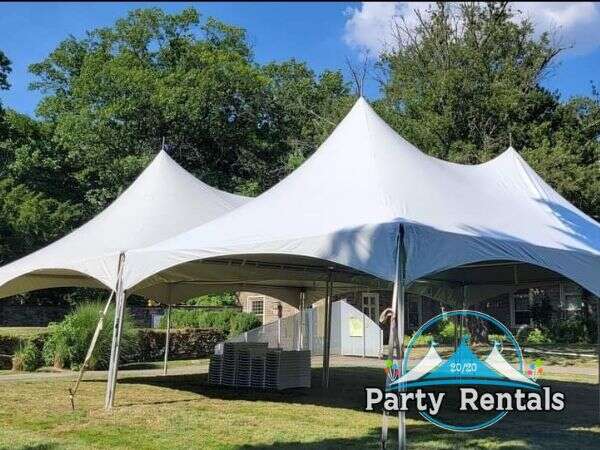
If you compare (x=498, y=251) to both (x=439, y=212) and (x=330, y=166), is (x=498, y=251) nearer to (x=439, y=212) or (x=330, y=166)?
(x=439, y=212)

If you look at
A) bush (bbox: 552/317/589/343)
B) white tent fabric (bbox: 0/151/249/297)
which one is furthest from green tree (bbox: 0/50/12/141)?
bush (bbox: 552/317/589/343)

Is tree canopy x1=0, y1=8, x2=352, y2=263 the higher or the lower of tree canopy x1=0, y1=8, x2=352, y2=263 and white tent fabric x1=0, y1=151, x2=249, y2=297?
the higher

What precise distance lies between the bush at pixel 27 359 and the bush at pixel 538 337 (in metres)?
20.1

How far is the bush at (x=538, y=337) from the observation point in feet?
96.5

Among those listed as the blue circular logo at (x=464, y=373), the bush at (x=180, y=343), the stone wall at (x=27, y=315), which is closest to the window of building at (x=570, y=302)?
the bush at (x=180, y=343)

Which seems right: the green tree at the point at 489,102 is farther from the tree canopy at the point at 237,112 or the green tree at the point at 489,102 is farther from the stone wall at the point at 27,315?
the stone wall at the point at 27,315

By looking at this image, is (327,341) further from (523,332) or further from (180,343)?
(523,332)

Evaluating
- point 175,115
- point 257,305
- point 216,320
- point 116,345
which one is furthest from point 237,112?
point 116,345

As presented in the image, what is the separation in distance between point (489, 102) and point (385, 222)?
54.1 ft

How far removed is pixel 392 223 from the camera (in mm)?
7535

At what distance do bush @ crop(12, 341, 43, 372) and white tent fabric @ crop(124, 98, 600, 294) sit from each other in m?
8.44

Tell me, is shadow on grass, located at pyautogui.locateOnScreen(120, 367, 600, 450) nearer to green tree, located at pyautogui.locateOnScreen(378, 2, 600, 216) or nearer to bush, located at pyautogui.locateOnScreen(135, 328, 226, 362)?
bush, located at pyautogui.locateOnScreen(135, 328, 226, 362)

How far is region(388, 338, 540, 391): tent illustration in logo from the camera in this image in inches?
419

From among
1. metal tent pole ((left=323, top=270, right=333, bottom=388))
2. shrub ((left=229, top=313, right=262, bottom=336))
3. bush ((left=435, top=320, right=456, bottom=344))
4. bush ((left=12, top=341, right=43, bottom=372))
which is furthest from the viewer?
bush ((left=435, top=320, right=456, bottom=344))
